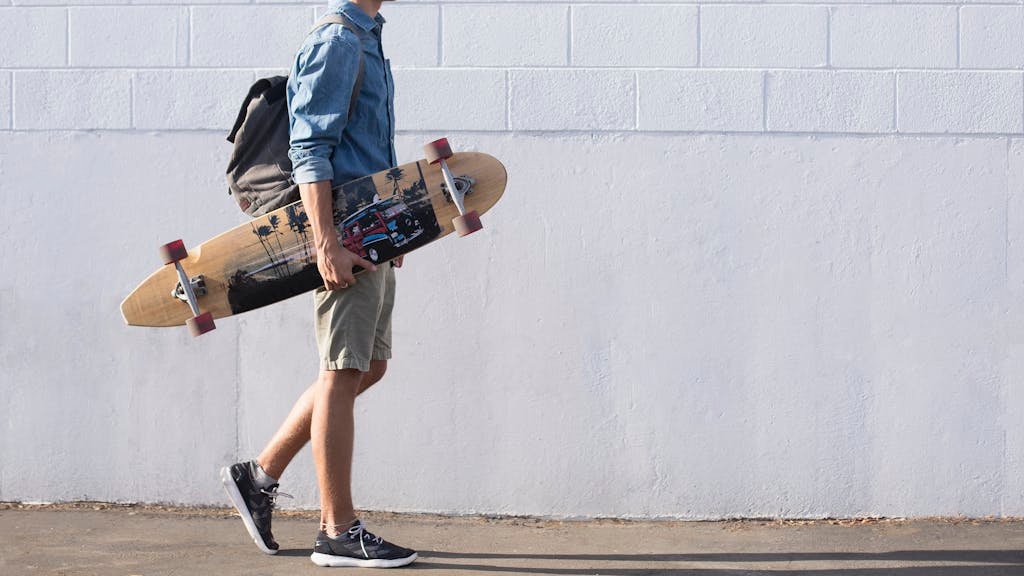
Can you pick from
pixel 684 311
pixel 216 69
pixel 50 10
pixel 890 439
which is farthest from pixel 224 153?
pixel 890 439

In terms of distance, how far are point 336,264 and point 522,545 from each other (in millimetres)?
1157

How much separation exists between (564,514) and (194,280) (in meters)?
1.55

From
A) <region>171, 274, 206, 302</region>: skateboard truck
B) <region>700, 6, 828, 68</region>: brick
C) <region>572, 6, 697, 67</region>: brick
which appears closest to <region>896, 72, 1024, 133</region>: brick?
<region>700, 6, 828, 68</region>: brick

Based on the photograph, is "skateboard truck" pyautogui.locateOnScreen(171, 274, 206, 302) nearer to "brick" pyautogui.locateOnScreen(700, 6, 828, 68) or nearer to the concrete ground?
the concrete ground

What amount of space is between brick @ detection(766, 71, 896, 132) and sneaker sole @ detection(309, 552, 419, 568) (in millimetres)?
1923

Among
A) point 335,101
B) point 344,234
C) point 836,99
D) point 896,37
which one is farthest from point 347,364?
point 896,37

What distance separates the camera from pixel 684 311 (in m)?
4.16

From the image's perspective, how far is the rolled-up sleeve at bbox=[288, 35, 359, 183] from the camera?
3314 millimetres

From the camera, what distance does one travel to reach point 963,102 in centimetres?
408

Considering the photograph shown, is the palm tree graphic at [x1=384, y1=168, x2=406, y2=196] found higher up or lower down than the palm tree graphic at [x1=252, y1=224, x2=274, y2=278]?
higher up

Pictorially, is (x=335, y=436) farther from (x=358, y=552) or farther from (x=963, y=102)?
(x=963, y=102)

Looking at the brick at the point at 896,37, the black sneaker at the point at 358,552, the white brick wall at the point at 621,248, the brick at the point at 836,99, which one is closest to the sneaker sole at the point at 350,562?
the black sneaker at the point at 358,552

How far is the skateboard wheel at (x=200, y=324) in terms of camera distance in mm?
3441

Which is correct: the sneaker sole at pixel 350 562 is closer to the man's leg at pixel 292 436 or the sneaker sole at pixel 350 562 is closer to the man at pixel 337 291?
the man at pixel 337 291
